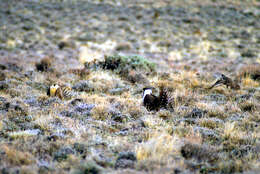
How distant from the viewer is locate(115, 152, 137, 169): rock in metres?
3.68

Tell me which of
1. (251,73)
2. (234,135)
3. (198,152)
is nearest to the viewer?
(198,152)

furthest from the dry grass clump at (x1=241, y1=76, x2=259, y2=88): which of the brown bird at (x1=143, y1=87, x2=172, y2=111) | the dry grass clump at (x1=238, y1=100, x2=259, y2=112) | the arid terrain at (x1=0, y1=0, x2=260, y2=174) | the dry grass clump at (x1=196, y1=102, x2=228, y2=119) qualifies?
the brown bird at (x1=143, y1=87, x2=172, y2=111)

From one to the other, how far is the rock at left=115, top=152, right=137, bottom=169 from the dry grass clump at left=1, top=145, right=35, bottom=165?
126 centimetres

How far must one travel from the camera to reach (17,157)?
3.70m

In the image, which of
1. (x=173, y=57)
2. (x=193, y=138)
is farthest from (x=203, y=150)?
(x=173, y=57)

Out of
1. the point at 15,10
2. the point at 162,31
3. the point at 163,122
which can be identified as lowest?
the point at 163,122

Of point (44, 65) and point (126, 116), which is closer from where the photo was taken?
point (126, 116)

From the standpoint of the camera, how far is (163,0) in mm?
28672

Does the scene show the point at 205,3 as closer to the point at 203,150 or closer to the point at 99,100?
the point at 99,100

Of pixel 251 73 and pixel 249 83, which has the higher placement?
pixel 251 73

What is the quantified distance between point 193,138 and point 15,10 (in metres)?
24.3

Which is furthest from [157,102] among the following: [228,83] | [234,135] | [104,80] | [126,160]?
[228,83]

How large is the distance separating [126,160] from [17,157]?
1.60 meters

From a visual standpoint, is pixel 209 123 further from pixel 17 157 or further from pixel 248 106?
pixel 17 157
